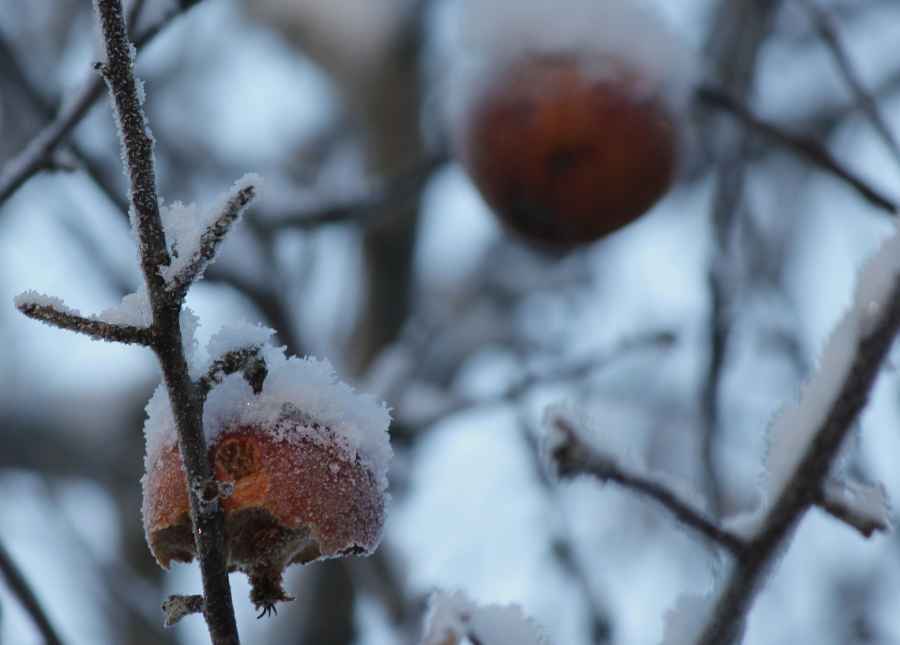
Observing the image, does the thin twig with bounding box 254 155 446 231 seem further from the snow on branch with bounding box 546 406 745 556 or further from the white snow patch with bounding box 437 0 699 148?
the snow on branch with bounding box 546 406 745 556

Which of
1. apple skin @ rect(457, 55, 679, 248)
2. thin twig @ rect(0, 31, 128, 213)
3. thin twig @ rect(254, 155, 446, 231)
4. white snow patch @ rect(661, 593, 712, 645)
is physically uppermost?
thin twig @ rect(254, 155, 446, 231)

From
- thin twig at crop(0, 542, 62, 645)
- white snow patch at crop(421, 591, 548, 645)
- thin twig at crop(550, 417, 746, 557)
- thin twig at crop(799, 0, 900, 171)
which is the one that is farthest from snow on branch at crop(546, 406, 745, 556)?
thin twig at crop(799, 0, 900, 171)

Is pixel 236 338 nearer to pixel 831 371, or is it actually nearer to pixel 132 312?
pixel 132 312

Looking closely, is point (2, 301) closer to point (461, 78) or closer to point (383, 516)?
point (461, 78)

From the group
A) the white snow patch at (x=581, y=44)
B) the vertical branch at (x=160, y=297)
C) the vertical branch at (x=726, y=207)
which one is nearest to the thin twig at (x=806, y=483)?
the vertical branch at (x=160, y=297)

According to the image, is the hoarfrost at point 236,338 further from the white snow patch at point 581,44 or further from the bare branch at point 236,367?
the white snow patch at point 581,44

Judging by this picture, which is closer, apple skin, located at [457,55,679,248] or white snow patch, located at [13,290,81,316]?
white snow patch, located at [13,290,81,316]

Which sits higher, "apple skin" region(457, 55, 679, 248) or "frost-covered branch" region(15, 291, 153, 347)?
"apple skin" region(457, 55, 679, 248)
